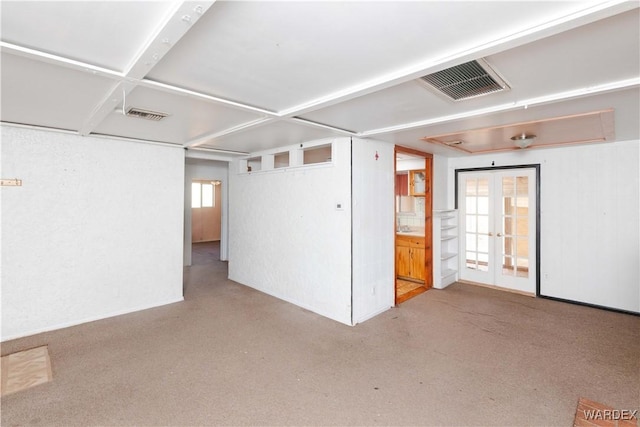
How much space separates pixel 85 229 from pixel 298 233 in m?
2.59

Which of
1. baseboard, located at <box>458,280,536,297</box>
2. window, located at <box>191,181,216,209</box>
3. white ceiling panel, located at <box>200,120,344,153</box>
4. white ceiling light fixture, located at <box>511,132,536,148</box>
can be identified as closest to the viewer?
white ceiling panel, located at <box>200,120,344,153</box>

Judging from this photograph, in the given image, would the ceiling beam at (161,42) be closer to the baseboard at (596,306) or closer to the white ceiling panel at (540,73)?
the white ceiling panel at (540,73)

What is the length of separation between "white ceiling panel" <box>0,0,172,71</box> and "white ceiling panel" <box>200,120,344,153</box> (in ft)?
4.97

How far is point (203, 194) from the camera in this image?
36.2ft

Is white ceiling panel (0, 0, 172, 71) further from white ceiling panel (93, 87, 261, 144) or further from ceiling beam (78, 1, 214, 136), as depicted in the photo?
white ceiling panel (93, 87, 261, 144)

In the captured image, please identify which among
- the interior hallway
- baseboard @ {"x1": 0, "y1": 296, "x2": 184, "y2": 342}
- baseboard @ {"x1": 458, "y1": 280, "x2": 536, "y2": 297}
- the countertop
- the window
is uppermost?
the window

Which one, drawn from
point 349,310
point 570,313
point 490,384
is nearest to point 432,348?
point 490,384

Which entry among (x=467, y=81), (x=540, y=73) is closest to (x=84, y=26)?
(x=467, y=81)

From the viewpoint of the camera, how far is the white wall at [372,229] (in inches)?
146

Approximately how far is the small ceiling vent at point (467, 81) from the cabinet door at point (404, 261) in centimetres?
369

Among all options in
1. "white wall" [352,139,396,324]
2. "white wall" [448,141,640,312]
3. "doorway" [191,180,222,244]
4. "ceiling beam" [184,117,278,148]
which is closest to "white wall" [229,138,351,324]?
"white wall" [352,139,396,324]

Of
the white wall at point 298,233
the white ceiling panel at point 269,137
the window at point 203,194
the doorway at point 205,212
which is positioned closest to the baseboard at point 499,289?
the white wall at point 298,233

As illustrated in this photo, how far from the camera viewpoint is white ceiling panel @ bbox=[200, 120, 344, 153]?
3.23 m

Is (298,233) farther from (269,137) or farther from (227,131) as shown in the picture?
(227,131)
